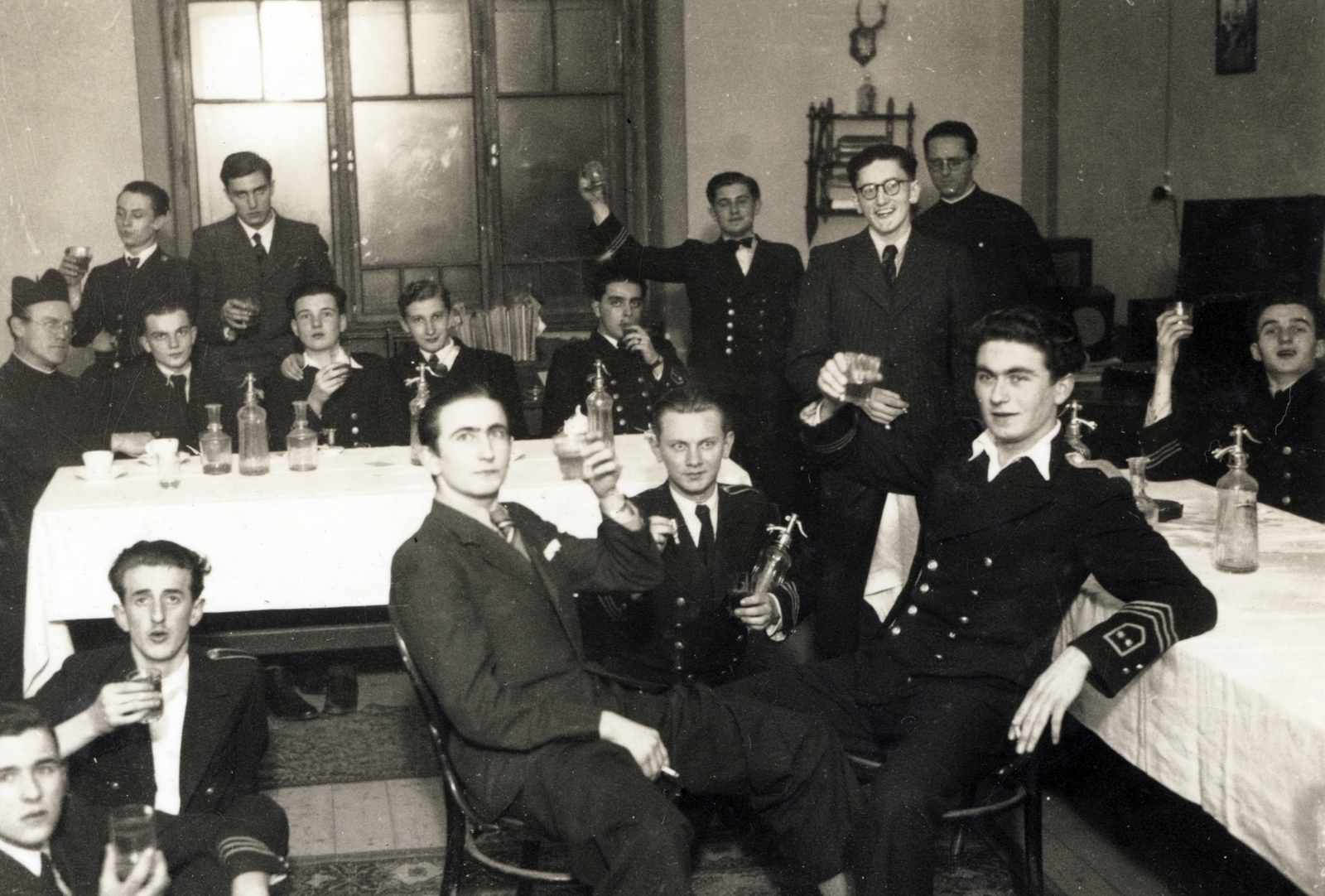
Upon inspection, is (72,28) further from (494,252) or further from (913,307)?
(913,307)

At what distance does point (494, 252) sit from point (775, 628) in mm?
3922

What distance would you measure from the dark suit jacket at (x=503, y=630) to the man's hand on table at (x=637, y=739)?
0.08ft

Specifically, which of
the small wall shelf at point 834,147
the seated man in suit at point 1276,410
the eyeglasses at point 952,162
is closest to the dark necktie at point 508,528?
→ the seated man in suit at point 1276,410

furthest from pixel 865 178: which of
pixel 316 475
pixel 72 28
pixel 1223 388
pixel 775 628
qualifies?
pixel 72 28

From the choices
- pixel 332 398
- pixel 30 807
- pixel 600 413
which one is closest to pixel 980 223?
pixel 600 413

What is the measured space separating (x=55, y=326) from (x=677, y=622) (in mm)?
2704

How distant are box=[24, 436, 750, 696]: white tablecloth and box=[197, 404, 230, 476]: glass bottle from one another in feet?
0.35

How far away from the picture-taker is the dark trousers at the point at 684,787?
2.21 meters

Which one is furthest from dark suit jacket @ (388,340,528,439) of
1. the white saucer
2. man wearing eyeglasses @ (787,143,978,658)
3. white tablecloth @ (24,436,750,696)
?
man wearing eyeglasses @ (787,143,978,658)

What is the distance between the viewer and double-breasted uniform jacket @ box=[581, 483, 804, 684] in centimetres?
301

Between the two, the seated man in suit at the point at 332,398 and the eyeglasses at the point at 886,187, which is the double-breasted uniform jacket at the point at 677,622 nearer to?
the eyeglasses at the point at 886,187

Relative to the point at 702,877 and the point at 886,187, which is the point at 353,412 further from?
the point at 702,877

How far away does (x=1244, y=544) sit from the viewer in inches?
106

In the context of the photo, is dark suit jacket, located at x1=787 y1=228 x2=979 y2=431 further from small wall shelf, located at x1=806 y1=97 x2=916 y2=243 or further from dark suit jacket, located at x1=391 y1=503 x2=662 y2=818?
small wall shelf, located at x1=806 y1=97 x2=916 y2=243
